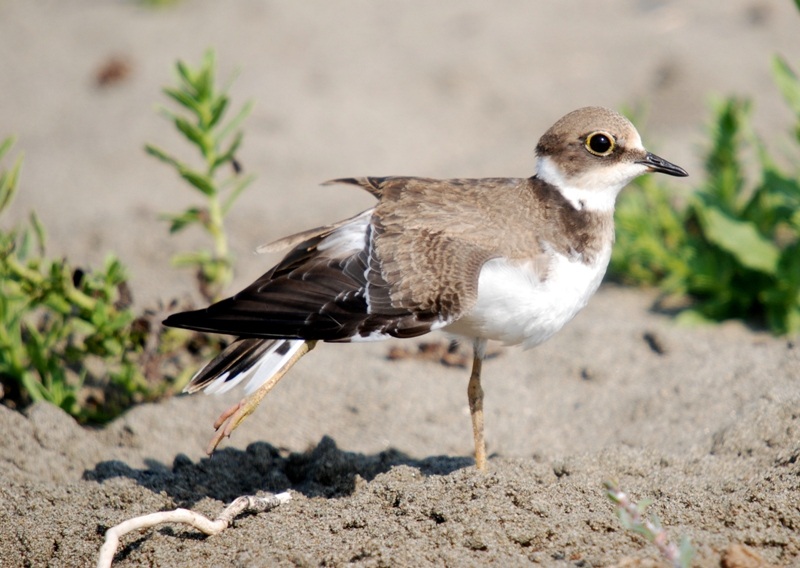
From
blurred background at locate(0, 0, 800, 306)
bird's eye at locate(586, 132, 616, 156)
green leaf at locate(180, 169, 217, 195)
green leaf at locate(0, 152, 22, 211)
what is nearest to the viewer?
bird's eye at locate(586, 132, 616, 156)

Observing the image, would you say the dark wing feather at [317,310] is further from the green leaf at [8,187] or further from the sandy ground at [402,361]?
the green leaf at [8,187]

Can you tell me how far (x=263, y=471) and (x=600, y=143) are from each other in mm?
2166

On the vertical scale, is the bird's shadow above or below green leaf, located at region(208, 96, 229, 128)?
below

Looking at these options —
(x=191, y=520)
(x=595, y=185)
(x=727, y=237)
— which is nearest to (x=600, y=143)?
(x=595, y=185)

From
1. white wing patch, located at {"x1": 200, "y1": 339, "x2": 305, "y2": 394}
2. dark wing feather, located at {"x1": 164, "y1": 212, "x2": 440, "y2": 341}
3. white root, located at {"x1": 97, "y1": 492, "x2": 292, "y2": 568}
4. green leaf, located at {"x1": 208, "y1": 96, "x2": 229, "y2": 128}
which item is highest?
green leaf, located at {"x1": 208, "y1": 96, "x2": 229, "y2": 128}

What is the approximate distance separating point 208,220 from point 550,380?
219 cm

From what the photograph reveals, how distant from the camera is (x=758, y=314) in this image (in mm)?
5898

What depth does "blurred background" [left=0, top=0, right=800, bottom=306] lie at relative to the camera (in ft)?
25.1

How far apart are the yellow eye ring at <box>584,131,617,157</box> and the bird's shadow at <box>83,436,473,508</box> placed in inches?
61.4

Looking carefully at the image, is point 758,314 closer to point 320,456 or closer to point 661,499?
point 661,499

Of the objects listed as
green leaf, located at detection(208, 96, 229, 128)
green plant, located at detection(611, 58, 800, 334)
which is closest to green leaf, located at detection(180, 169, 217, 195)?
green leaf, located at detection(208, 96, 229, 128)

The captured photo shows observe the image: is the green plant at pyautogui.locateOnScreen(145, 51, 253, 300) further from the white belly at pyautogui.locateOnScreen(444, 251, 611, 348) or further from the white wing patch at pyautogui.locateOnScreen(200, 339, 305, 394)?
the white belly at pyautogui.locateOnScreen(444, 251, 611, 348)

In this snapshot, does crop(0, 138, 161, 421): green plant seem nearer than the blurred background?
Yes

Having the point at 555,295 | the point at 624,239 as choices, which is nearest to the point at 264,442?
the point at 555,295
